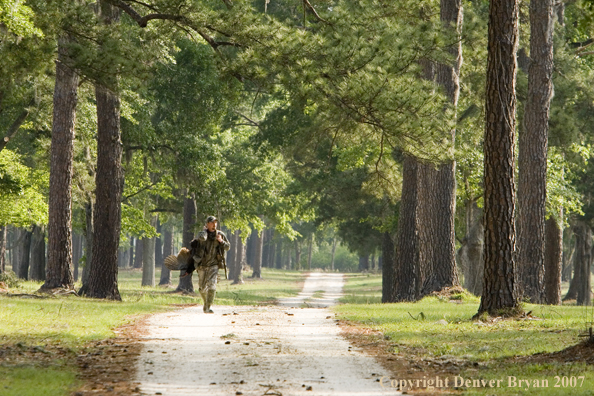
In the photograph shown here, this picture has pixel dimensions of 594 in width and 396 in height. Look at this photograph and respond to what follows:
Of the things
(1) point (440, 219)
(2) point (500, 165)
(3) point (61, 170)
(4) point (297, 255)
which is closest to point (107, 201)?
(3) point (61, 170)

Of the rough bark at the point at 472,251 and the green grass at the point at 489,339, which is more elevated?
the rough bark at the point at 472,251

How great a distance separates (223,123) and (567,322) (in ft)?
78.5

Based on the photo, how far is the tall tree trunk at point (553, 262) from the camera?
24.6 meters

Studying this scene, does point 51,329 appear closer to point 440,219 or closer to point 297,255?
point 440,219

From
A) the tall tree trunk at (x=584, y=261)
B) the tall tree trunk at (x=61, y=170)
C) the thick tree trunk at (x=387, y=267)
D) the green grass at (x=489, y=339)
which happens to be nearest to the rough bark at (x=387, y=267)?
the thick tree trunk at (x=387, y=267)

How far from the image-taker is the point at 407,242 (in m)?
22.1

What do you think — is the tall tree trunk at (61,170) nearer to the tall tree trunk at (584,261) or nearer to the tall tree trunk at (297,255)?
the tall tree trunk at (584,261)

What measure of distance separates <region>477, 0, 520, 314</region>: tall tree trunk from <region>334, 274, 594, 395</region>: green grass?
0.68 m

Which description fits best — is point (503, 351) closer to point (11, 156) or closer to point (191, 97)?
point (191, 97)

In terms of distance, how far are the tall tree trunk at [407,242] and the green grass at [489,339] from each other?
6.27 metres

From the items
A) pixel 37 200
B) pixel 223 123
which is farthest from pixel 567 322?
pixel 223 123

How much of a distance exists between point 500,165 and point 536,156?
23.6 feet

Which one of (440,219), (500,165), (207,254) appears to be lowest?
(207,254)

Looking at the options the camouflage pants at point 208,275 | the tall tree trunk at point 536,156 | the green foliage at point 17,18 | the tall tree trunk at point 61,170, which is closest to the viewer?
the green foliage at point 17,18
